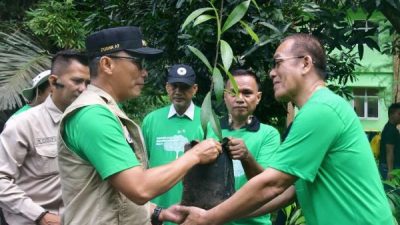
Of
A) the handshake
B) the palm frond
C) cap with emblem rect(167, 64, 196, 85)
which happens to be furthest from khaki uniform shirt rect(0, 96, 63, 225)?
the palm frond

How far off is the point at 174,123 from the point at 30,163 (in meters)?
1.41

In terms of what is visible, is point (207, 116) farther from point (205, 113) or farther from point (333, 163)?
point (333, 163)

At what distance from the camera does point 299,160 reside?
9.89ft

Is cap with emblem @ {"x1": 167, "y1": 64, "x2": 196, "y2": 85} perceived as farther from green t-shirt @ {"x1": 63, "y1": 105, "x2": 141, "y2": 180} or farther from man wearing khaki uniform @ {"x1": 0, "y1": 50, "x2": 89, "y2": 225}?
green t-shirt @ {"x1": 63, "y1": 105, "x2": 141, "y2": 180}

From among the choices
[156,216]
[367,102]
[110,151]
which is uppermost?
[110,151]

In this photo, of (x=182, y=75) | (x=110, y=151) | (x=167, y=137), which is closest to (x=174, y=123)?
(x=167, y=137)

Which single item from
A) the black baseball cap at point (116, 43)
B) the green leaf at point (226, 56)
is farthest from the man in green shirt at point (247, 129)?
the black baseball cap at point (116, 43)

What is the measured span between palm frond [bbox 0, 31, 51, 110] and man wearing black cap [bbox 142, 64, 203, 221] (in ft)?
7.61

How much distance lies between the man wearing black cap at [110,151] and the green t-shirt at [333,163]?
427 mm

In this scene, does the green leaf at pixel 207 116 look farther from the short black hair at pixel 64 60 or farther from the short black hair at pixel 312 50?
the short black hair at pixel 64 60

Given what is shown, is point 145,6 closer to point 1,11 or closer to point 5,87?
point 5,87

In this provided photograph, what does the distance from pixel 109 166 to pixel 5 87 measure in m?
4.66

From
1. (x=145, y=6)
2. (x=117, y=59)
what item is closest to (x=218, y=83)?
(x=117, y=59)

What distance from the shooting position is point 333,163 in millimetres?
3037
